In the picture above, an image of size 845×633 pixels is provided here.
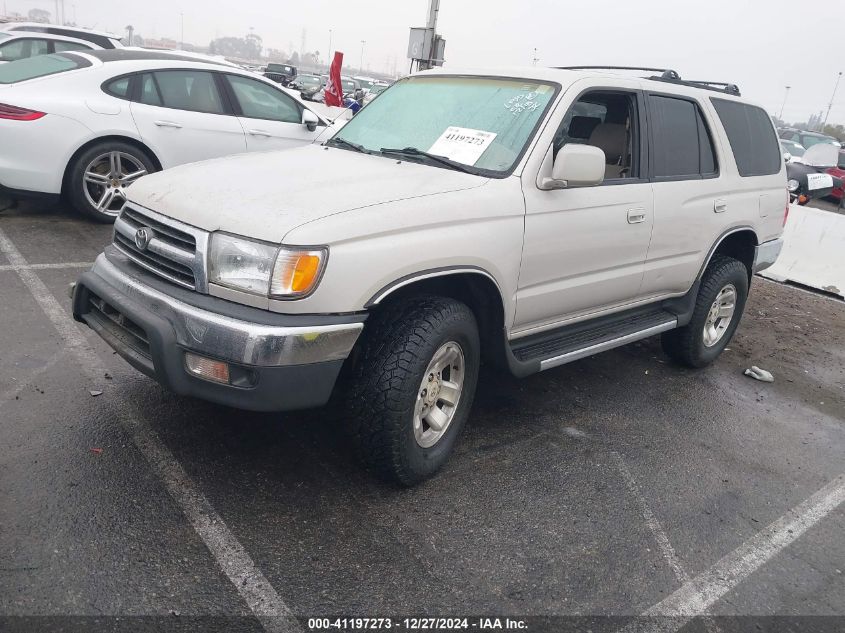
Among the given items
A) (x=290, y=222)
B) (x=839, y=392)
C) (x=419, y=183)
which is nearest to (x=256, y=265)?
(x=290, y=222)

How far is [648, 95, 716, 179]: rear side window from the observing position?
4.36 metres

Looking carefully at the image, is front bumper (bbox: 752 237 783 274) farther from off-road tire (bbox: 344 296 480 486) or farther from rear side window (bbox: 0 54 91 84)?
rear side window (bbox: 0 54 91 84)

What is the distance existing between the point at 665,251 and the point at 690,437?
3.82ft

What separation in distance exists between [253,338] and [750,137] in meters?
4.22

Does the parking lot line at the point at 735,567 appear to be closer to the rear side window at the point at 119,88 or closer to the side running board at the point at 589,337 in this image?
the side running board at the point at 589,337

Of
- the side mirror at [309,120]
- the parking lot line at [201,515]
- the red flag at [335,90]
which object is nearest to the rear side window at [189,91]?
the side mirror at [309,120]

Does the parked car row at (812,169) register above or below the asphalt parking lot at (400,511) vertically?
above

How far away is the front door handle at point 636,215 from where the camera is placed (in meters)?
4.06

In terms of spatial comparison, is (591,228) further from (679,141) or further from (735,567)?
(735,567)

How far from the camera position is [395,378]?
2938mm

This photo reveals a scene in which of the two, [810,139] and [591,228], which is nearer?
[591,228]

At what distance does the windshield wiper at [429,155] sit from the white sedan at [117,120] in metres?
2.58

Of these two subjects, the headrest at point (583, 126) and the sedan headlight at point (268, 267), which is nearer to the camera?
the sedan headlight at point (268, 267)

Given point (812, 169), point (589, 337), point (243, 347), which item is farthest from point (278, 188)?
point (812, 169)
